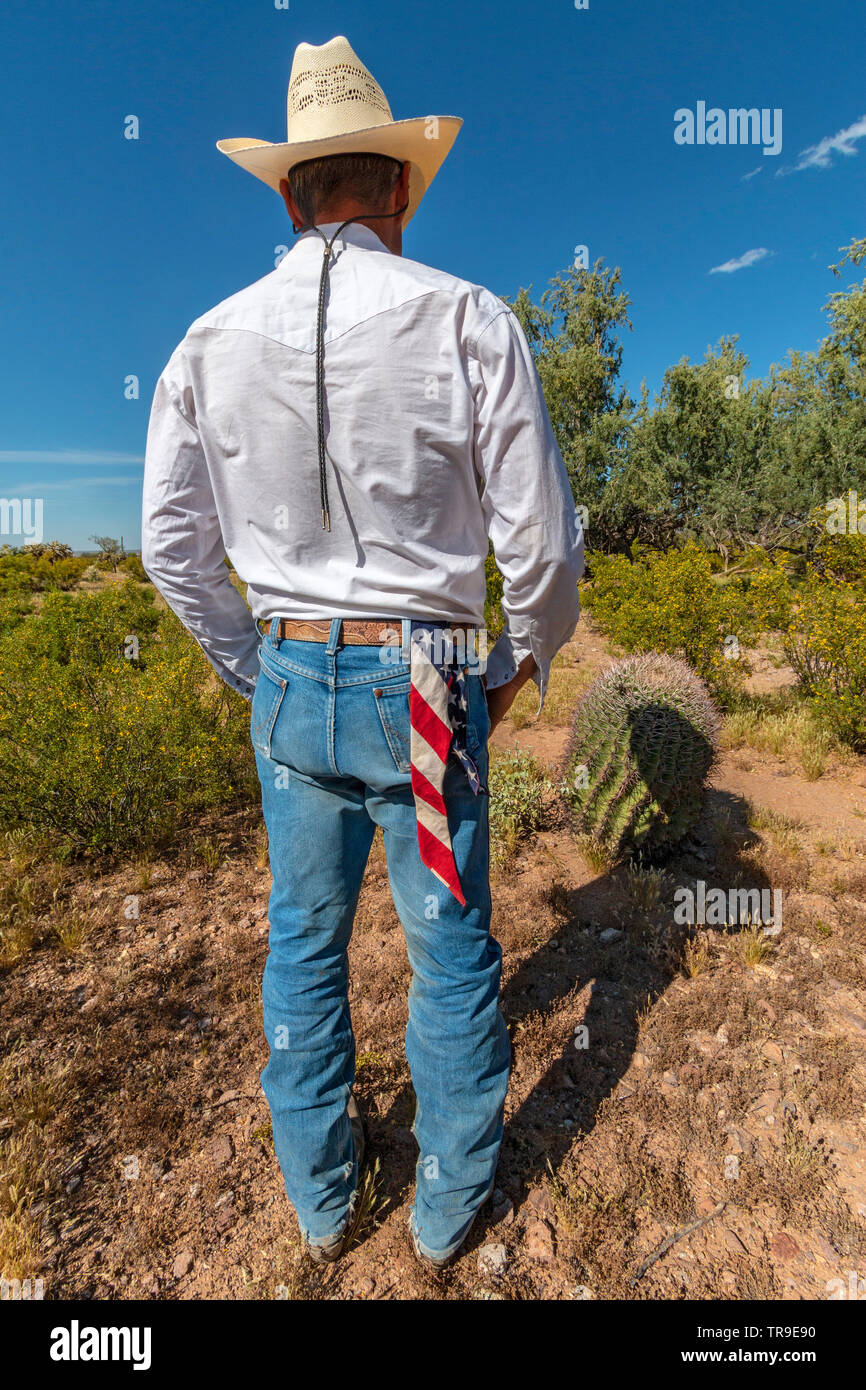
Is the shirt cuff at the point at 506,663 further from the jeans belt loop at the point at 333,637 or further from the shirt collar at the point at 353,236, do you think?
the shirt collar at the point at 353,236

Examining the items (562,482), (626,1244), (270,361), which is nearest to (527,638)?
(562,482)

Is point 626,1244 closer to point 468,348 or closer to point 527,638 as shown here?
point 527,638

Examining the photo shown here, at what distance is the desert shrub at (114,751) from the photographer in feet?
11.1

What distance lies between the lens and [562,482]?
128 cm

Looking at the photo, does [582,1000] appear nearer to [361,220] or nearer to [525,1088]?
[525,1088]

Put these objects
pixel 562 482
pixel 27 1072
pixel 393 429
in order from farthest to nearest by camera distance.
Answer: pixel 27 1072 → pixel 562 482 → pixel 393 429

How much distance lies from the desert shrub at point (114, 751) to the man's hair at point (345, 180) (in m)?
2.79

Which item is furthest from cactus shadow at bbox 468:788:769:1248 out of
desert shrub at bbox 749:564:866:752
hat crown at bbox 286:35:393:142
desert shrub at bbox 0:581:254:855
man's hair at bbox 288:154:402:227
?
hat crown at bbox 286:35:393:142

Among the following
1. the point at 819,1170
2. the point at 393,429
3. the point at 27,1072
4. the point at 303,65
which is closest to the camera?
the point at 393,429

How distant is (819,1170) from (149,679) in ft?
11.9

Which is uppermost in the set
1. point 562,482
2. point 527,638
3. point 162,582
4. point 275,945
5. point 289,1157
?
point 562,482

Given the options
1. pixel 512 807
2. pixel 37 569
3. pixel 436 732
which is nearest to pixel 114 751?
pixel 512 807

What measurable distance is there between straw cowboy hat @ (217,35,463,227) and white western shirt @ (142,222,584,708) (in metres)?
0.15

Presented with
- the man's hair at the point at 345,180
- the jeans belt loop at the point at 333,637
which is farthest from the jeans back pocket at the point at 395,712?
the man's hair at the point at 345,180
